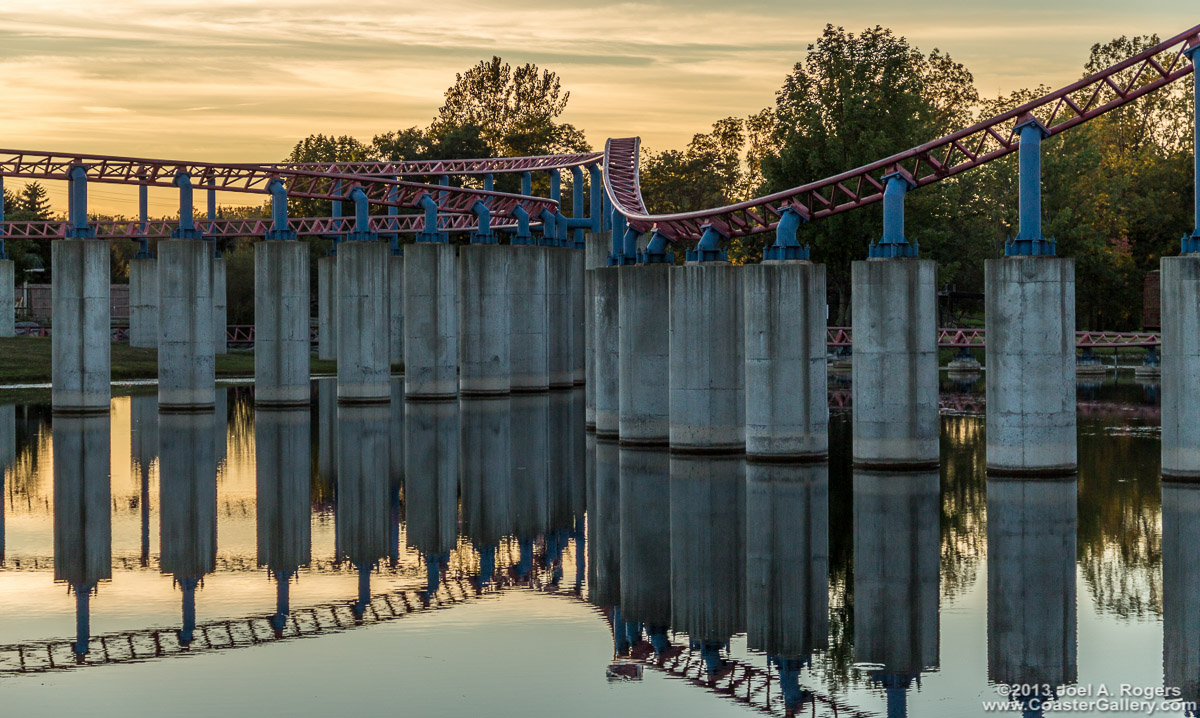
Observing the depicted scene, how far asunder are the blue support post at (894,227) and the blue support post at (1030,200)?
2.44 metres

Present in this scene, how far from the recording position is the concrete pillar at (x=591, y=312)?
51.8m

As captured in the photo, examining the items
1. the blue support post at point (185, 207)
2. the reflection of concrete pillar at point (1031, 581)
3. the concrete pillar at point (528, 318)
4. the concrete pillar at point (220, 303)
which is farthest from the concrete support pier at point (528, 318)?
the reflection of concrete pillar at point (1031, 581)

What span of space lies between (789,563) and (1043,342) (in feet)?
35.5

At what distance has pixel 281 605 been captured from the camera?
25.4 metres

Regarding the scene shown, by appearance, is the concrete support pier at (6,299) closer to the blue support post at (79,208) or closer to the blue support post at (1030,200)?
the blue support post at (79,208)

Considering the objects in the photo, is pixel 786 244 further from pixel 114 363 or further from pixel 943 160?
pixel 114 363

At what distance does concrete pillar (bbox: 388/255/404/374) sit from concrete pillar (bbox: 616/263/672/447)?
33.5 m

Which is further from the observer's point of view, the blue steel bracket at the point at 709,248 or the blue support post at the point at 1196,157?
the blue steel bracket at the point at 709,248

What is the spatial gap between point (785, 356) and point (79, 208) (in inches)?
1229

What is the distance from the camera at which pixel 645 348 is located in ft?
143

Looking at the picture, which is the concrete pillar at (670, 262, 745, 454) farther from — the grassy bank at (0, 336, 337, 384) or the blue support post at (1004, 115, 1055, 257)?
the grassy bank at (0, 336, 337, 384)

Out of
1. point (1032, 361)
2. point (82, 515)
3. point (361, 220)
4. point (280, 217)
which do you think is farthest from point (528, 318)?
point (1032, 361)

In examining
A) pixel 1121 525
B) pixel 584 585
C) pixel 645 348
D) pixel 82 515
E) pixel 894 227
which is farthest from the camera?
pixel 645 348

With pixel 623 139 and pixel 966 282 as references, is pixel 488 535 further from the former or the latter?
pixel 966 282
